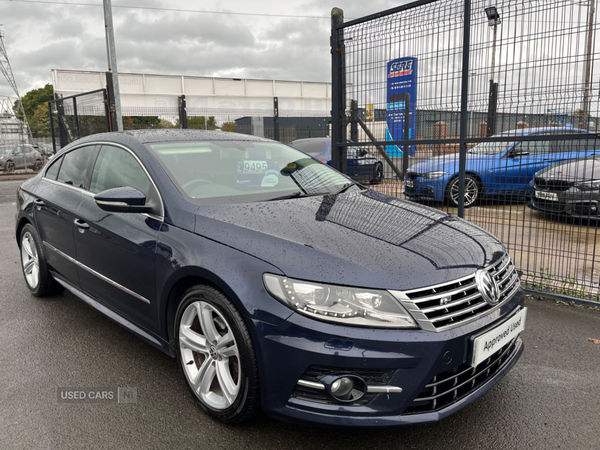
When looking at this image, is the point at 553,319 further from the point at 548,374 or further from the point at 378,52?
the point at 378,52

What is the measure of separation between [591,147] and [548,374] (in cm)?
208

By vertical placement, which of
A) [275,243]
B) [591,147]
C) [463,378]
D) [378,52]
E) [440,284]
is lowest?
[463,378]

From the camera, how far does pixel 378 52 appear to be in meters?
5.22

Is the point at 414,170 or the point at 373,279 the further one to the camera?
the point at 414,170

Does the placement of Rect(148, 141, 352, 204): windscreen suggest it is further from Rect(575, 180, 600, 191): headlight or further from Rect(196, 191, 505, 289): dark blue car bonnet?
Rect(575, 180, 600, 191): headlight

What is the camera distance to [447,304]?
2064 mm

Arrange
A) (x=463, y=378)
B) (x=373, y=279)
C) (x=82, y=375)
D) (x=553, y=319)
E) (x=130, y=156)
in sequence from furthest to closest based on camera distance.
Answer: (x=553, y=319), (x=130, y=156), (x=82, y=375), (x=463, y=378), (x=373, y=279)

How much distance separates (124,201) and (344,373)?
161 cm

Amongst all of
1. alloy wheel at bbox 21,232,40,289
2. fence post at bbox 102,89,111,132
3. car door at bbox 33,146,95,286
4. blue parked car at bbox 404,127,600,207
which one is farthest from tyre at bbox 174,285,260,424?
fence post at bbox 102,89,111,132

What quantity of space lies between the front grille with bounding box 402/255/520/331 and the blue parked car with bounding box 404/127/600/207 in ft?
7.91

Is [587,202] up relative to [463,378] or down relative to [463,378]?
up

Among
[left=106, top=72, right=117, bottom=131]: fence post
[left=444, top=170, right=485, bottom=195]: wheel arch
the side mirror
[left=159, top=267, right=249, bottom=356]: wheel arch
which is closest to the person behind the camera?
[left=159, top=267, right=249, bottom=356]: wheel arch

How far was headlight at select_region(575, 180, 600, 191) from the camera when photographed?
401 centimetres

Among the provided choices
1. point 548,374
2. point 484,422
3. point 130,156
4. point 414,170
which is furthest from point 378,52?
point 484,422
